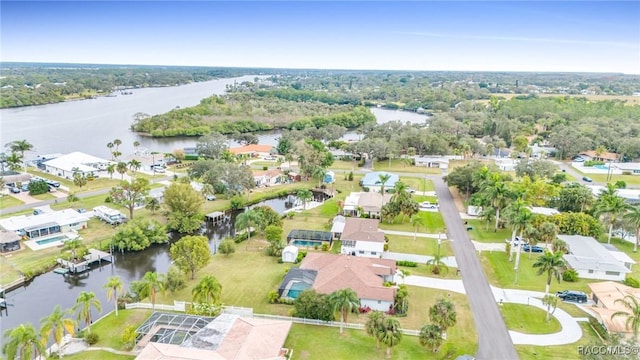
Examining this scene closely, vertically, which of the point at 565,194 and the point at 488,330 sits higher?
the point at 565,194

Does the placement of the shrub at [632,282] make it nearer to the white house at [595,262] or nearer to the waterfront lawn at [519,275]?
the white house at [595,262]

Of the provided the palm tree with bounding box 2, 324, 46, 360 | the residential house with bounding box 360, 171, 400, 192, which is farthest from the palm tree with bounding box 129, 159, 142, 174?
the palm tree with bounding box 2, 324, 46, 360

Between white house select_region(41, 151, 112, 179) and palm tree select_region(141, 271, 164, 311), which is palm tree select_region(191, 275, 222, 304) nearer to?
palm tree select_region(141, 271, 164, 311)

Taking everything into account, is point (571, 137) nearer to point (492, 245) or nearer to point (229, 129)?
point (492, 245)

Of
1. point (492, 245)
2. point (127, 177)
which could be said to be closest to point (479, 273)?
point (492, 245)

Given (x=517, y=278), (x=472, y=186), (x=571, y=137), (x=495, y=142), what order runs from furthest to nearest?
(x=495, y=142)
(x=571, y=137)
(x=472, y=186)
(x=517, y=278)

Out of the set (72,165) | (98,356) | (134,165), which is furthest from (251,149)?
(98,356)
